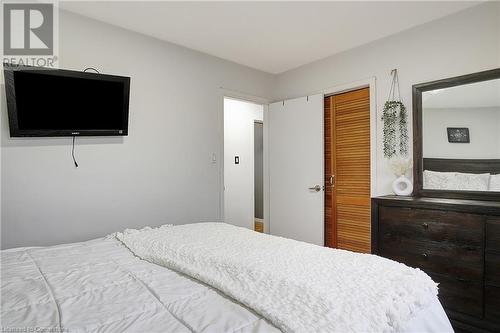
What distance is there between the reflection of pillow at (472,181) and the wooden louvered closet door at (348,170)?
851 millimetres

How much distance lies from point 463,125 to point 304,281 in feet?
7.13

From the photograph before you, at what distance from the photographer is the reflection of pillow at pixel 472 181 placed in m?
2.27

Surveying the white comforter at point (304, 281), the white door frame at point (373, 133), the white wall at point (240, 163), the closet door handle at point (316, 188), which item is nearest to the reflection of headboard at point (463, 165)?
Result: the white door frame at point (373, 133)

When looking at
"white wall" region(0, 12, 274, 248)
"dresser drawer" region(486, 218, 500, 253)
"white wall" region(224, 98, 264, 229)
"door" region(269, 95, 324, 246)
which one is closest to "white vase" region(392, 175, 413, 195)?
"dresser drawer" region(486, 218, 500, 253)

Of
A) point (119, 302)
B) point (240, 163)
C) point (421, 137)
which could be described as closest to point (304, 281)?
point (119, 302)

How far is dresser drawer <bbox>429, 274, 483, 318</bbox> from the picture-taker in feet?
6.44

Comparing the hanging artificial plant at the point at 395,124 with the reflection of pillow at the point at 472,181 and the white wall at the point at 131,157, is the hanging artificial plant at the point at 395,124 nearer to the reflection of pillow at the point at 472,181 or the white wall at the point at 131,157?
the reflection of pillow at the point at 472,181

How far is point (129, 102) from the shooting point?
8.79ft

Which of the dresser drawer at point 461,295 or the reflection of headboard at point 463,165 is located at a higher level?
the reflection of headboard at point 463,165

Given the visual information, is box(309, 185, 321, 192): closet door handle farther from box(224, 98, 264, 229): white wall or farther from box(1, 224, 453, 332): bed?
box(1, 224, 453, 332): bed

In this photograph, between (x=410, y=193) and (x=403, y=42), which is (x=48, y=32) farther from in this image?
(x=410, y=193)

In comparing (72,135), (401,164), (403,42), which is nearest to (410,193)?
(401,164)

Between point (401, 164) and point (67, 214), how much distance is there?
112 inches

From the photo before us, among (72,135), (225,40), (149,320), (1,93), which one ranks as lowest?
(149,320)
